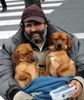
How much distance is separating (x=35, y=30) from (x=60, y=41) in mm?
256

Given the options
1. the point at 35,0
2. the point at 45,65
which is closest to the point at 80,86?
the point at 45,65

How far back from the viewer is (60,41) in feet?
13.6

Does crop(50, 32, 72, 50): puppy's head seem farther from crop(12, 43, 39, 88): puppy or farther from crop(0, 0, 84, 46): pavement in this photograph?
crop(0, 0, 84, 46): pavement

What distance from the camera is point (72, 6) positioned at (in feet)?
41.3

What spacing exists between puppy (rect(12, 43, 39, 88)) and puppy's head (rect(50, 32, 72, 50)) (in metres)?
0.25

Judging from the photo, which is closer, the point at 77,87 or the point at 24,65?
the point at 77,87

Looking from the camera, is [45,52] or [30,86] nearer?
[30,86]

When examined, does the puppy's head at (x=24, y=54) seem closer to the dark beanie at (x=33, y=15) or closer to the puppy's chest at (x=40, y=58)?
the puppy's chest at (x=40, y=58)

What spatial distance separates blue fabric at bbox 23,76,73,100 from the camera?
3.73m

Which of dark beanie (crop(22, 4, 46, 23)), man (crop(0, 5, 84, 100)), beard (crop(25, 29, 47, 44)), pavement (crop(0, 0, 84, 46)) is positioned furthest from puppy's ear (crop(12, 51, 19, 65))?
pavement (crop(0, 0, 84, 46))

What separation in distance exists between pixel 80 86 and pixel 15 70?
61 centimetres

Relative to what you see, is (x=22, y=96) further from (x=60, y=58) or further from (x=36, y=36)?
(x=36, y=36)

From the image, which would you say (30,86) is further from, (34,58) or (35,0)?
(35,0)

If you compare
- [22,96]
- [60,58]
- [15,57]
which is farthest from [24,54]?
[22,96]
